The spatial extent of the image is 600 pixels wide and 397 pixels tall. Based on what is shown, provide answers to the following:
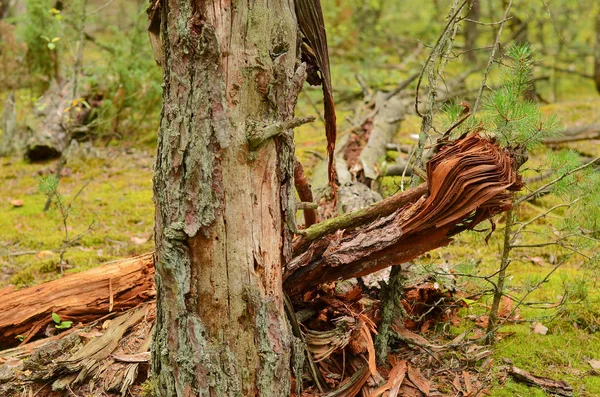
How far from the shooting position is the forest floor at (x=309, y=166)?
3684mm

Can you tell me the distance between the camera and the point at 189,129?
258cm

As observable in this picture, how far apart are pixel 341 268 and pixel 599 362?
184cm

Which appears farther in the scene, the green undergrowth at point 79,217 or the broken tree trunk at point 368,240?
the green undergrowth at point 79,217

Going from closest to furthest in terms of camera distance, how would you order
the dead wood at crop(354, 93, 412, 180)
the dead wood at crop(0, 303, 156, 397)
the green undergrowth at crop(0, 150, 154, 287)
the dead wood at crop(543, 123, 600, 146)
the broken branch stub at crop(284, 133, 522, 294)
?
the broken branch stub at crop(284, 133, 522, 294), the dead wood at crop(0, 303, 156, 397), the green undergrowth at crop(0, 150, 154, 287), the dead wood at crop(354, 93, 412, 180), the dead wood at crop(543, 123, 600, 146)

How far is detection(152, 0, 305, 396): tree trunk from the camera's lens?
101 inches

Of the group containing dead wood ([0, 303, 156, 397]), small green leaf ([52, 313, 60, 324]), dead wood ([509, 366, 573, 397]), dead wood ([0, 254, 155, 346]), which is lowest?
dead wood ([509, 366, 573, 397])

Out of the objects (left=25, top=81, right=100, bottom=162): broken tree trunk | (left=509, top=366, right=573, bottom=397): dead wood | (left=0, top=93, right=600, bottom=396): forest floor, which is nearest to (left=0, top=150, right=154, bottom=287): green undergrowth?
(left=0, top=93, right=600, bottom=396): forest floor

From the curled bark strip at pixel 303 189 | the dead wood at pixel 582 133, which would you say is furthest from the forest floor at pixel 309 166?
the curled bark strip at pixel 303 189

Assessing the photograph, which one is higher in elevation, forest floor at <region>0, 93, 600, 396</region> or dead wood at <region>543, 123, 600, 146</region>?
dead wood at <region>543, 123, 600, 146</region>

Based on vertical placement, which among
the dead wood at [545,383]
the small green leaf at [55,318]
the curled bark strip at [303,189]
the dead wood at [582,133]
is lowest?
the dead wood at [545,383]

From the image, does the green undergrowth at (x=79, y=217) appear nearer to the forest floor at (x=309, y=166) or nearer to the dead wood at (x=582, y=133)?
the forest floor at (x=309, y=166)

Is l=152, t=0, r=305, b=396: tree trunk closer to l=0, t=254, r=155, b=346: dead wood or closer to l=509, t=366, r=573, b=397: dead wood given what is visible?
l=0, t=254, r=155, b=346: dead wood

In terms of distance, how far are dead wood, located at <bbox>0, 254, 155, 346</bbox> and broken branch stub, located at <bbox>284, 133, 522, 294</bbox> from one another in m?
1.29

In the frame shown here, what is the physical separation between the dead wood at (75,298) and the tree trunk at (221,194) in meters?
1.20
